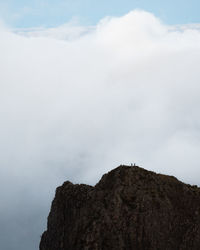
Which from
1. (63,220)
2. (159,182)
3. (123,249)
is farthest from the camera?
(63,220)

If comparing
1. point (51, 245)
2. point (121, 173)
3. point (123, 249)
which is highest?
point (121, 173)

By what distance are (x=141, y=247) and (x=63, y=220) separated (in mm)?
16512

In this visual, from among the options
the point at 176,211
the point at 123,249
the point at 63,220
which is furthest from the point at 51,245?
the point at 176,211

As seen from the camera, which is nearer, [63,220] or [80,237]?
[80,237]

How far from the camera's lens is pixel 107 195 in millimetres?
76625

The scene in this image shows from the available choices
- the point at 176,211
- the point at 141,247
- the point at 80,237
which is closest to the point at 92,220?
the point at 80,237

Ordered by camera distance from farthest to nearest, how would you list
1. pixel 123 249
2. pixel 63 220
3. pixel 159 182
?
pixel 63 220 → pixel 159 182 → pixel 123 249

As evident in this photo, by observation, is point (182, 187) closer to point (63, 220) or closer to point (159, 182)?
point (159, 182)

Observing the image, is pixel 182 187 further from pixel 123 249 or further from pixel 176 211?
pixel 123 249

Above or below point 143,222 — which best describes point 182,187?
above

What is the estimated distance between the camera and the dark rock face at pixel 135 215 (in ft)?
241

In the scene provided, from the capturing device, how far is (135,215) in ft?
246

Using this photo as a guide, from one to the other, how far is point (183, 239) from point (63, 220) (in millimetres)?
20649

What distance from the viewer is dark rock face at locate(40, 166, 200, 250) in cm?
7350
